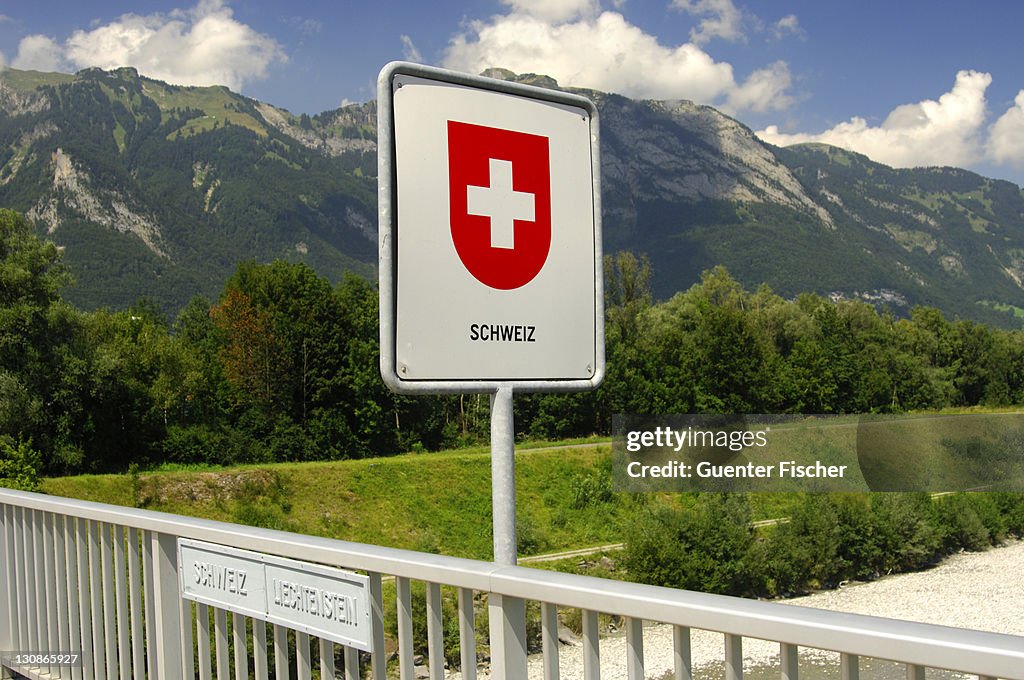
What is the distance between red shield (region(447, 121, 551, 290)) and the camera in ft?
7.20

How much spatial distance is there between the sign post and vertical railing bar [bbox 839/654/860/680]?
759mm

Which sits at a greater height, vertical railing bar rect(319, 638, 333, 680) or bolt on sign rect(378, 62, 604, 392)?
bolt on sign rect(378, 62, 604, 392)

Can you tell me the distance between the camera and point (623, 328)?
51250mm

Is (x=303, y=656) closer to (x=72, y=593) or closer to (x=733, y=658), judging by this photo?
(x=733, y=658)

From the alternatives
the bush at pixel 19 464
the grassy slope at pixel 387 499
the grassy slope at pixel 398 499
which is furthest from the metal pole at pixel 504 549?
the grassy slope at pixel 387 499

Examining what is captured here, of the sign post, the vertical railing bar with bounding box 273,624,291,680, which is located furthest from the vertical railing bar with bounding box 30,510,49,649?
the sign post

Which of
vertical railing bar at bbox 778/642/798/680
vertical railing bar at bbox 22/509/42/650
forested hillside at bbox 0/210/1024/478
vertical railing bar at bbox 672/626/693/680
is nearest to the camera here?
vertical railing bar at bbox 778/642/798/680

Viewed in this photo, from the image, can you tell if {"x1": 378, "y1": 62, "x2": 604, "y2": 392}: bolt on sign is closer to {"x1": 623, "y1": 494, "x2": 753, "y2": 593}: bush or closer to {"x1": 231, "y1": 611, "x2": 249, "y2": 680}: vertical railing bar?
{"x1": 231, "y1": 611, "x2": 249, "y2": 680}: vertical railing bar

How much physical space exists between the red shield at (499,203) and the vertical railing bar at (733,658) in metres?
1.00

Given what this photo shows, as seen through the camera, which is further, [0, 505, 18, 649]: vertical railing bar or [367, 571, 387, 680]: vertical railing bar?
[0, 505, 18, 649]: vertical railing bar

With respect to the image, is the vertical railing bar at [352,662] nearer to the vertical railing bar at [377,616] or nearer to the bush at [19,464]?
the vertical railing bar at [377,616]

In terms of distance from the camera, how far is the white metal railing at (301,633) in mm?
1445

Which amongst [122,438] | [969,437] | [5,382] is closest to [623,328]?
[969,437]

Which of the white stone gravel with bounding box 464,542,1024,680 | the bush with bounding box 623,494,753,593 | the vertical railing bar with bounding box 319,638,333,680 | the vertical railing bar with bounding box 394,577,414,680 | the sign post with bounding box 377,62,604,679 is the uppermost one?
the sign post with bounding box 377,62,604,679
